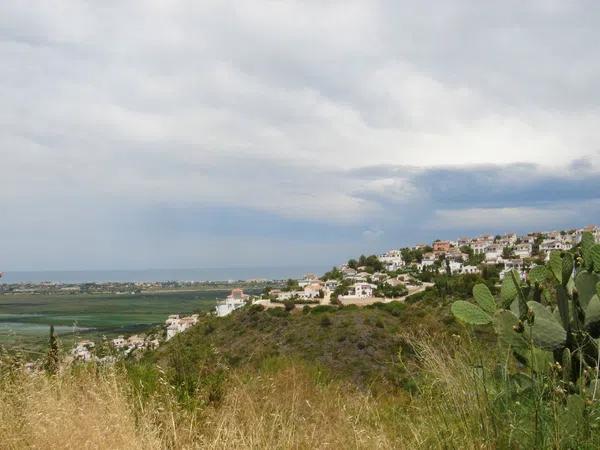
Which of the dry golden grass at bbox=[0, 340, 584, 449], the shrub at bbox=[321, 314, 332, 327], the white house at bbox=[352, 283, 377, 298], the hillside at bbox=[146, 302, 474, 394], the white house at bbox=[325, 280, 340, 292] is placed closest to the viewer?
the dry golden grass at bbox=[0, 340, 584, 449]

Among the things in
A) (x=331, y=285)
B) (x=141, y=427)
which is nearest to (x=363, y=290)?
(x=331, y=285)

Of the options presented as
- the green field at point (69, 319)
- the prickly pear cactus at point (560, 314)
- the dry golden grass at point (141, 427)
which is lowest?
the green field at point (69, 319)

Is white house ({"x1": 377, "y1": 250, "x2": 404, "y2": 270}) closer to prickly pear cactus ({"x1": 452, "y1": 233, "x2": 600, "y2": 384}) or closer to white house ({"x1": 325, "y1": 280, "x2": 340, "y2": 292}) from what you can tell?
white house ({"x1": 325, "y1": 280, "x2": 340, "y2": 292})

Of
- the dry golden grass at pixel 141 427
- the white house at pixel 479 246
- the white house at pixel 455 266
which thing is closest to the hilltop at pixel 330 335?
the dry golden grass at pixel 141 427

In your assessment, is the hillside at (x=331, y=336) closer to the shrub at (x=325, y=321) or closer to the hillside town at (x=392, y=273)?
the shrub at (x=325, y=321)

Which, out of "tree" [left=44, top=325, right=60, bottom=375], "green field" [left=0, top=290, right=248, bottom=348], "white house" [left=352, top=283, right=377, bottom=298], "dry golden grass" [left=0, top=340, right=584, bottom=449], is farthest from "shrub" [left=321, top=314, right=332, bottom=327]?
"dry golden grass" [left=0, top=340, right=584, bottom=449]

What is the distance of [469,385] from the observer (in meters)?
3.28

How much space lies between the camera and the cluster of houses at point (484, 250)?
60969mm

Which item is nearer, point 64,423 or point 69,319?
point 64,423

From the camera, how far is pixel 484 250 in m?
81.4

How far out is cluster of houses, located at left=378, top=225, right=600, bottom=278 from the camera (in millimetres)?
60969

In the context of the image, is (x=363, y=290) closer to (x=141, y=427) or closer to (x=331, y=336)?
(x=331, y=336)

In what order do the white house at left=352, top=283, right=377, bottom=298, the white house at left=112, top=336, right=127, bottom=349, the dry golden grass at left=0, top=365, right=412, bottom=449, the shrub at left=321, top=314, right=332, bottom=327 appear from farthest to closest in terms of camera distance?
1. the white house at left=352, top=283, right=377, bottom=298
2. the shrub at left=321, top=314, right=332, bottom=327
3. the white house at left=112, top=336, right=127, bottom=349
4. the dry golden grass at left=0, top=365, right=412, bottom=449

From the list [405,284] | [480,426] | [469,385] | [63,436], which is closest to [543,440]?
[480,426]
